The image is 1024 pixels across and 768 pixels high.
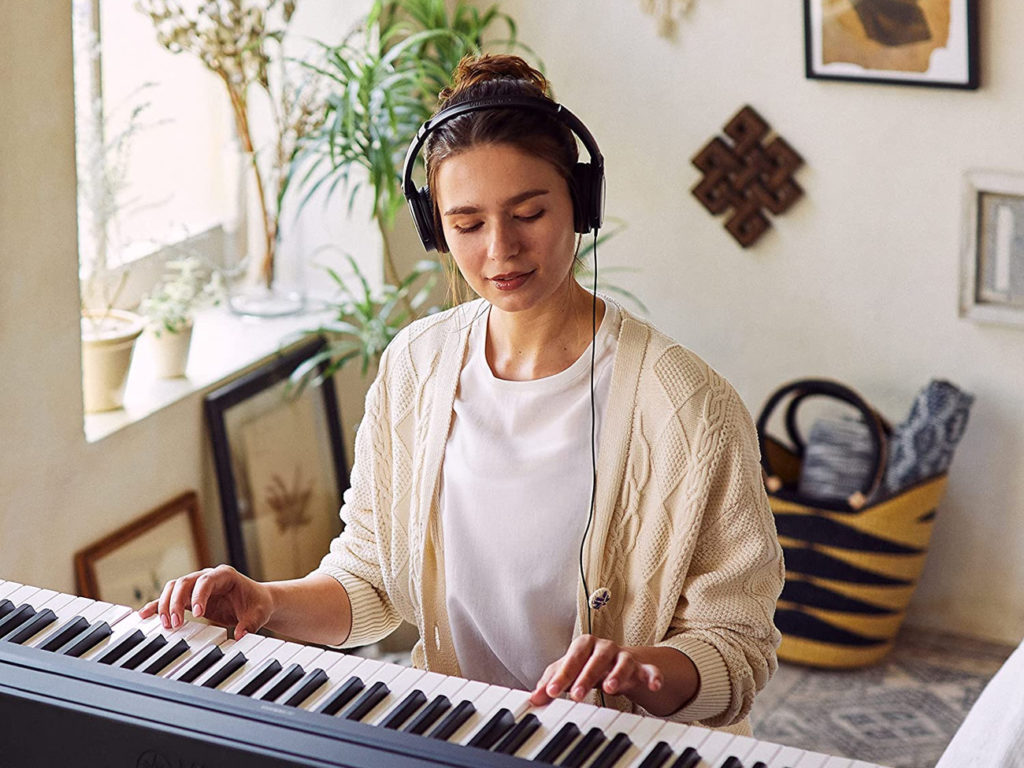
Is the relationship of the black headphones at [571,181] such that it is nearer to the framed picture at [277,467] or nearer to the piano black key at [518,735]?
the piano black key at [518,735]

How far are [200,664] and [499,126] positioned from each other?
0.61 m

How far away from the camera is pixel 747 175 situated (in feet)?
12.0

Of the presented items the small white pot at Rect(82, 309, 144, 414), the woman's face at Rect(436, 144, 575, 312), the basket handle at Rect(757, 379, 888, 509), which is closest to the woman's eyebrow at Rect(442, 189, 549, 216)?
the woman's face at Rect(436, 144, 575, 312)

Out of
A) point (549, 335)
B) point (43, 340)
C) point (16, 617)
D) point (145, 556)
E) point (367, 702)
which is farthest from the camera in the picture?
point (145, 556)

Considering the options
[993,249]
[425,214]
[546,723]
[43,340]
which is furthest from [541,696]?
[993,249]

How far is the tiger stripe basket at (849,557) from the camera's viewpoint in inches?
136

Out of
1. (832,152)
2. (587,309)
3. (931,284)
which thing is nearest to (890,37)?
(832,152)

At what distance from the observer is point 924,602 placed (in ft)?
12.6

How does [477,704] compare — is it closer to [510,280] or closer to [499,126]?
[510,280]

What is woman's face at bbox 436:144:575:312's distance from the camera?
4.90ft

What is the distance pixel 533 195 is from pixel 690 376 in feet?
0.87

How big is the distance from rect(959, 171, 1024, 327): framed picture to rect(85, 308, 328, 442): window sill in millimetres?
1564

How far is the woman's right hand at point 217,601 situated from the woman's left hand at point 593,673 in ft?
1.07

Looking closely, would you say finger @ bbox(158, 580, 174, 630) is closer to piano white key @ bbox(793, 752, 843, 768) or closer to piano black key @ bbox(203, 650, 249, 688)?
piano black key @ bbox(203, 650, 249, 688)
